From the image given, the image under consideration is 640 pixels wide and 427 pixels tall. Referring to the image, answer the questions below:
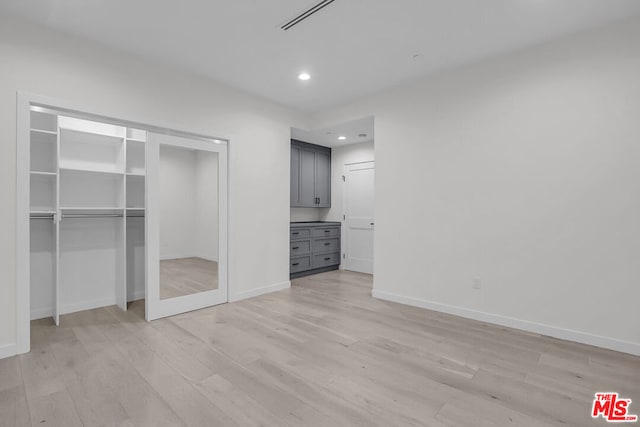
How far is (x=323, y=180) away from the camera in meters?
6.37

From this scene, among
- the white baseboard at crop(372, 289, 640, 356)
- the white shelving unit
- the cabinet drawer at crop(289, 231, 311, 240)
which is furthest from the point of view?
the cabinet drawer at crop(289, 231, 311, 240)

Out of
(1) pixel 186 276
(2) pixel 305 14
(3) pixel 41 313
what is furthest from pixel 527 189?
(3) pixel 41 313

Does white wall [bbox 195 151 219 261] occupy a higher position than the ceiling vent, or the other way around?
the ceiling vent

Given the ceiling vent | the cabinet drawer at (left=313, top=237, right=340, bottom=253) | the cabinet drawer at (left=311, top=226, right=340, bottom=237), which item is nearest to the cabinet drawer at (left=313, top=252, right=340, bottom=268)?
the cabinet drawer at (left=313, top=237, right=340, bottom=253)

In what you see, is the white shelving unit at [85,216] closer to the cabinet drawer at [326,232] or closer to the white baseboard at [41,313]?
the white baseboard at [41,313]

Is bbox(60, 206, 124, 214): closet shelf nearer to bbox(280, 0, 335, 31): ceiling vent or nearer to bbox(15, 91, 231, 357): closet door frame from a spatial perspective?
bbox(15, 91, 231, 357): closet door frame

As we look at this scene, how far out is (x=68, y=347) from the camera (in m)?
2.63

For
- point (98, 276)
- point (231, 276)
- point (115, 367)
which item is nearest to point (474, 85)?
point (231, 276)

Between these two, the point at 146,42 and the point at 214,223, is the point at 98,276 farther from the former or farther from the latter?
the point at 146,42

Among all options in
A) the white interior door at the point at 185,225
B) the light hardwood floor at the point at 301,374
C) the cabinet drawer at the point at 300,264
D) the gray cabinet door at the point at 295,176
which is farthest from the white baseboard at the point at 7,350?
the gray cabinet door at the point at 295,176

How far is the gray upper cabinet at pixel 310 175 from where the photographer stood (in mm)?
5762

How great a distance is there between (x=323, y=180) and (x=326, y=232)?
1113 millimetres

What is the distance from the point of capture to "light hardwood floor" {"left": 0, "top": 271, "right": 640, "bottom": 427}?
1777 millimetres

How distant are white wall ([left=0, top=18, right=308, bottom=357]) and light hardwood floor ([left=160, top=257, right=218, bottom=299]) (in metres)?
0.27
